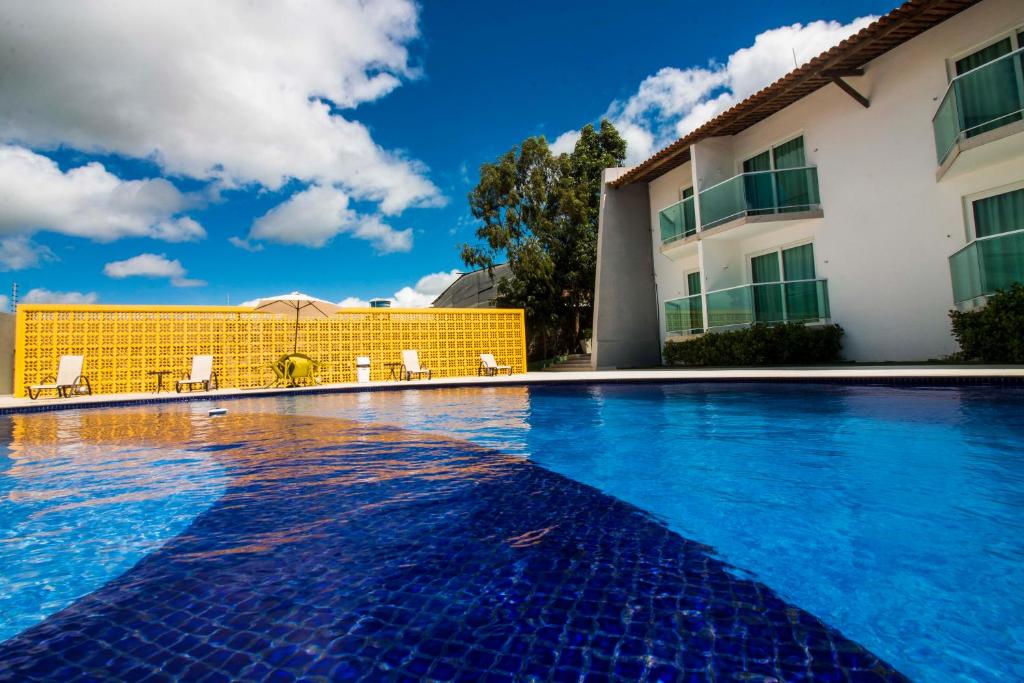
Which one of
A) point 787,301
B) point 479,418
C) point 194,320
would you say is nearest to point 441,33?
point 194,320

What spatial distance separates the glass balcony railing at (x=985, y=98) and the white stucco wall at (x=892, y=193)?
0.52 m

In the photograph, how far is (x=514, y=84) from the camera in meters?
18.4

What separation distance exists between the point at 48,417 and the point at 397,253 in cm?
2528

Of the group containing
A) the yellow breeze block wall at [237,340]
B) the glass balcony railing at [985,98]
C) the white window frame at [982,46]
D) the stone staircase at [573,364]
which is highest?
the white window frame at [982,46]

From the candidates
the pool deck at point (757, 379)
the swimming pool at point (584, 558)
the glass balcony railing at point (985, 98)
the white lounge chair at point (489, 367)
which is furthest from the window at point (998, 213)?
the white lounge chair at point (489, 367)

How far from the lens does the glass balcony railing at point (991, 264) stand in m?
8.15

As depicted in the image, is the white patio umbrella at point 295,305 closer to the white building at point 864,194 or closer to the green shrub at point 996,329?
the white building at point 864,194

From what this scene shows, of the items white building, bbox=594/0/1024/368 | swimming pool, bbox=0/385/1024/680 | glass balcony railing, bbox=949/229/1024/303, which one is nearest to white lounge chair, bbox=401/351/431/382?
white building, bbox=594/0/1024/368

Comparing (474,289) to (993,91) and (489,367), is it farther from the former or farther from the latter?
(993,91)

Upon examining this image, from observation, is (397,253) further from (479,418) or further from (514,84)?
(479,418)

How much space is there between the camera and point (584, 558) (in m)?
2.26

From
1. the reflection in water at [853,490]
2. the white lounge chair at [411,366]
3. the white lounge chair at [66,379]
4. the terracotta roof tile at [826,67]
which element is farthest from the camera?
the white lounge chair at [411,366]

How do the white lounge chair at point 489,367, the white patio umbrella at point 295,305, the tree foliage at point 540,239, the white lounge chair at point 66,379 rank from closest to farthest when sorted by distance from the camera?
the white lounge chair at point 66,379
the white patio umbrella at point 295,305
the white lounge chair at point 489,367
the tree foliage at point 540,239

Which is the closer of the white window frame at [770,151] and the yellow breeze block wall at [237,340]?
the white window frame at [770,151]
